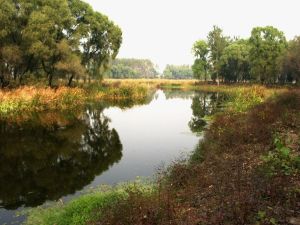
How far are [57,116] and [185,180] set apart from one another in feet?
67.6

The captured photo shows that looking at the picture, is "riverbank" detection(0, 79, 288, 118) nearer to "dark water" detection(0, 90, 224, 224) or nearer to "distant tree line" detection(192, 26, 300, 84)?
"dark water" detection(0, 90, 224, 224)

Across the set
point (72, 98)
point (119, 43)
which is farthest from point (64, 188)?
point (119, 43)

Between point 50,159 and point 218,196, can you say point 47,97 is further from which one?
point 218,196

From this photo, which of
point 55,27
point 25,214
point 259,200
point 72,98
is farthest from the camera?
point 55,27

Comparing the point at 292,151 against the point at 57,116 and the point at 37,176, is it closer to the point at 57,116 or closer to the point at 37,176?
the point at 37,176

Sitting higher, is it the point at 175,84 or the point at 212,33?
the point at 212,33

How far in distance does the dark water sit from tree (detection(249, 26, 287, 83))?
47.8 meters

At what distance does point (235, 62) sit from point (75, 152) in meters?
79.8

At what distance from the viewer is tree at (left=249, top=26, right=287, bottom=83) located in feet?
235

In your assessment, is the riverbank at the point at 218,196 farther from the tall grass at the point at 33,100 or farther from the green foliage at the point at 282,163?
the tall grass at the point at 33,100

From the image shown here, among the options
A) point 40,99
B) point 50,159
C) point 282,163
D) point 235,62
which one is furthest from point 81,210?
point 235,62

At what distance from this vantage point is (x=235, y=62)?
300ft

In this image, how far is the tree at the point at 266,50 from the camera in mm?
71562

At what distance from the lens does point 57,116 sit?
2900cm
